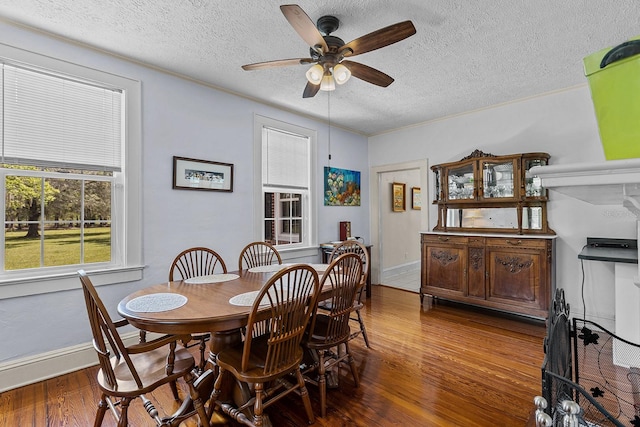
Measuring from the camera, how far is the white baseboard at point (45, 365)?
226 centimetres

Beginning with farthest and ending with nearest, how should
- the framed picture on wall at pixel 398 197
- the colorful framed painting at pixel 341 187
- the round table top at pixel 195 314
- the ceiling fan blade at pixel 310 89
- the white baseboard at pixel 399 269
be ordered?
the framed picture on wall at pixel 398 197 < the white baseboard at pixel 399 269 < the colorful framed painting at pixel 341 187 < the ceiling fan blade at pixel 310 89 < the round table top at pixel 195 314

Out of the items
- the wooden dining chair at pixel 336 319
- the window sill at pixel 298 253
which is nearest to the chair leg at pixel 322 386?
the wooden dining chair at pixel 336 319

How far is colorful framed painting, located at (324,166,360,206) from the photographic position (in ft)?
15.6

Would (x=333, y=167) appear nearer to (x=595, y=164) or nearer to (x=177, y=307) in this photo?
(x=177, y=307)

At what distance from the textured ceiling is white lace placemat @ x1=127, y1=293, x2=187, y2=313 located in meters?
1.93

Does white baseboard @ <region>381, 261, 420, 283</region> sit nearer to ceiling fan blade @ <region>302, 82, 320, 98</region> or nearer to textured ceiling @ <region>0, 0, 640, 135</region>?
textured ceiling @ <region>0, 0, 640, 135</region>

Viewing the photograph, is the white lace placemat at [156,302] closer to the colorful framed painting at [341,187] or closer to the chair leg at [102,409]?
the chair leg at [102,409]

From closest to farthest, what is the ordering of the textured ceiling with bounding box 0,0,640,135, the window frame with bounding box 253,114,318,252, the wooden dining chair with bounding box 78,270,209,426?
1. the wooden dining chair with bounding box 78,270,209,426
2. the textured ceiling with bounding box 0,0,640,135
3. the window frame with bounding box 253,114,318,252

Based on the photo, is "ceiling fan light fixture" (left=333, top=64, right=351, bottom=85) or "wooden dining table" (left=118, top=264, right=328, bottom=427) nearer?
"wooden dining table" (left=118, top=264, right=328, bottom=427)

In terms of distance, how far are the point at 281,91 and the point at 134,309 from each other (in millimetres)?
2711

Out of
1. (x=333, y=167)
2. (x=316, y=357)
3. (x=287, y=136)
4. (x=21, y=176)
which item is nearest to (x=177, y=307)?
(x=316, y=357)

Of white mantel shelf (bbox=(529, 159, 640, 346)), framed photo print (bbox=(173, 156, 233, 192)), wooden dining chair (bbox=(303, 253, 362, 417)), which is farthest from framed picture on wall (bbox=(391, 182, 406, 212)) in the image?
white mantel shelf (bbox=(529, 159, 640, 346))

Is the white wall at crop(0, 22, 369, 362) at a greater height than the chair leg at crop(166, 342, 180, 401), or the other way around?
the white wall at crop(0, 22, 369, 362)

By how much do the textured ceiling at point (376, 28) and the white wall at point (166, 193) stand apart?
0.16 meters
